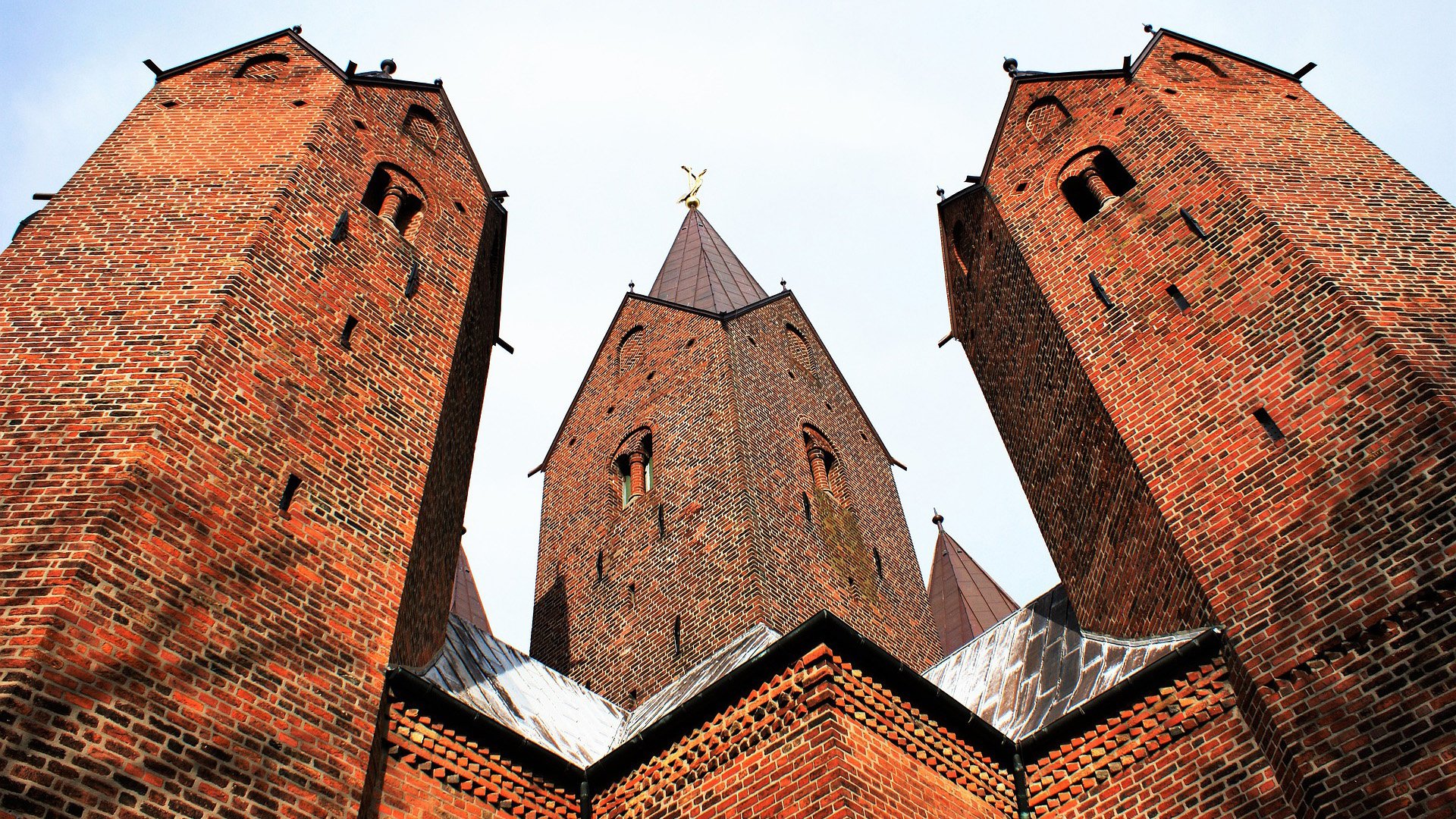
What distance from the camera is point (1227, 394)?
380 inches

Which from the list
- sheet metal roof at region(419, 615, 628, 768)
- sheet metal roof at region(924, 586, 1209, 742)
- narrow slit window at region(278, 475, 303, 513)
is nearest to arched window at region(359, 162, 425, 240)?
narrow slit window at region(278, 475, 303, 513)

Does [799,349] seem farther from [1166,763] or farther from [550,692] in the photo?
[1166,763]

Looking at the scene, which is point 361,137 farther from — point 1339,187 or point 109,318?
point 1339,187

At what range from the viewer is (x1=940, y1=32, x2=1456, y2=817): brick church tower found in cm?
745

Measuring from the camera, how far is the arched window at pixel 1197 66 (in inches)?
551

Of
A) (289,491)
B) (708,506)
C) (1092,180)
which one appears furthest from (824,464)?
(289,491)

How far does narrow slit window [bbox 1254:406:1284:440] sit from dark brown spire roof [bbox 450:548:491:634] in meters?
22.1

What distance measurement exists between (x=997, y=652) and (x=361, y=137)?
9956 millimetres

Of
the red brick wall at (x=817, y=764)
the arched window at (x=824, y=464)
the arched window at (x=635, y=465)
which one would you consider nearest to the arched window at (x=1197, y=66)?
the arched window at (x=824, y=464)

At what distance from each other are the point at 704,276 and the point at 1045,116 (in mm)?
11133

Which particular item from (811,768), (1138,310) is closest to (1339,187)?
(1138,310)

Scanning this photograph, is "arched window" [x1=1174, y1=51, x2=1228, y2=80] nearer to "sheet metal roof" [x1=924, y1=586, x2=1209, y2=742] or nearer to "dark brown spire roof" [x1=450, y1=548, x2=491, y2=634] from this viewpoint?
"sheet metal roof" [x1=924, y1=586, x2=1209, y2=742]

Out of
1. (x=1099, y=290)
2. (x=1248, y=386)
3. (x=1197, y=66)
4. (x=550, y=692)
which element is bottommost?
(x=550, y=692)

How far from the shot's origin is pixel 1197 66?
46.9 feet
